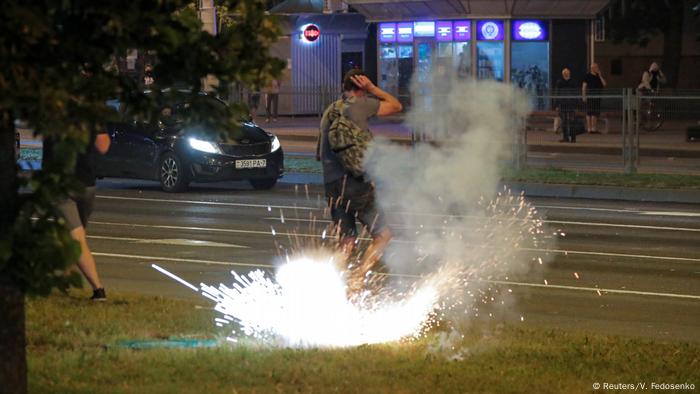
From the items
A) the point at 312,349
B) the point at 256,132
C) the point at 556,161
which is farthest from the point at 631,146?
the point at 312,349

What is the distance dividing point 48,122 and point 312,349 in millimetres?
3081

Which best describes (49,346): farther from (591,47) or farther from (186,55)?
(591,47)

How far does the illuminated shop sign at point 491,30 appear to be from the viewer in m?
36.7

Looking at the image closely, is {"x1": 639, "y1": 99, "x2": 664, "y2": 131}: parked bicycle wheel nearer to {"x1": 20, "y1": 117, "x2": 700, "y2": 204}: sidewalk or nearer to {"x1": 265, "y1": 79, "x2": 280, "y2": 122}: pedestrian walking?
{"x1": 20, "y1": 117, "x2": 700, "y2": 204}: sidewalk

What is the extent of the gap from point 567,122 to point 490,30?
12.3m

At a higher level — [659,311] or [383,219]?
[383,219]

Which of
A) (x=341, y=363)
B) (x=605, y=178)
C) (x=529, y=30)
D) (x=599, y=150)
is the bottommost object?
(x=605, y=178)

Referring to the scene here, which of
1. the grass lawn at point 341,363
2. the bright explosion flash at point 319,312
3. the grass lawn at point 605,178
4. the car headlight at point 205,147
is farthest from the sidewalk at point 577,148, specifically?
the grass lawn at point 341,363

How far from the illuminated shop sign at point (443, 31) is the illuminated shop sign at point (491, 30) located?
3.22 feet

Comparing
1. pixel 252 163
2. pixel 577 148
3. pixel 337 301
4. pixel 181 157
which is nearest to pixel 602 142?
pixel 577 148

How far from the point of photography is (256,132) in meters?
20.9

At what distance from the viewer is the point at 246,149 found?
2022 cm

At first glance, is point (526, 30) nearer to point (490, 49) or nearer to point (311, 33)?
point (490, 49)

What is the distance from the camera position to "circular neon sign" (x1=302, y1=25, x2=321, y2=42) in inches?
1566
